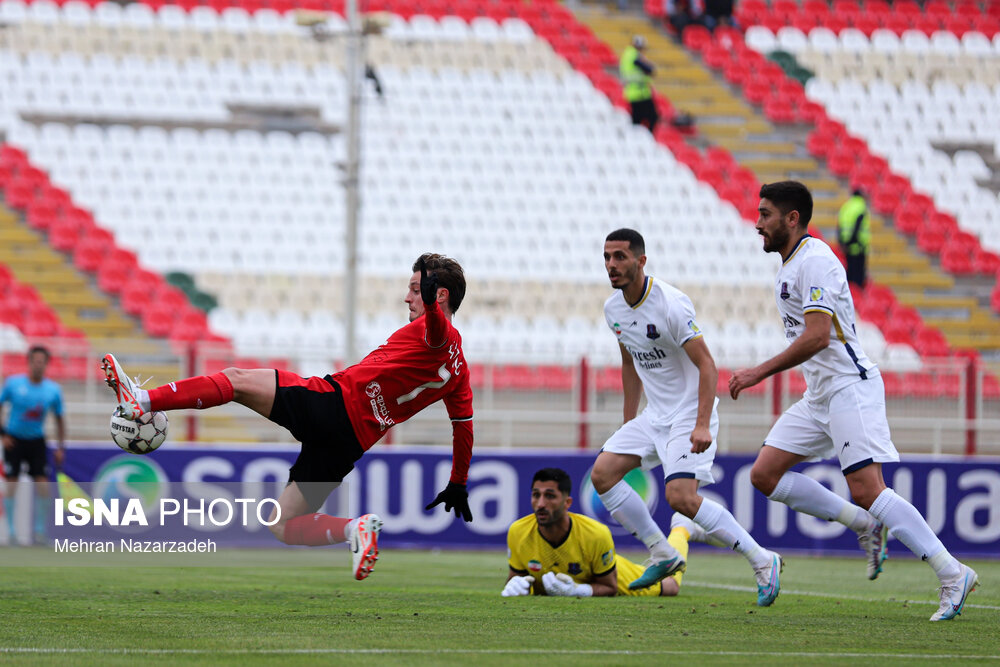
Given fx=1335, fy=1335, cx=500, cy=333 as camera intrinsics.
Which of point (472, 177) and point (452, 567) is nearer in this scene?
point (452, 567)

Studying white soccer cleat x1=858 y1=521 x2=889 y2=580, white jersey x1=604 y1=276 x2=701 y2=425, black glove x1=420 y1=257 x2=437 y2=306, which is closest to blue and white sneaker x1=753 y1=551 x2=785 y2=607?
white soccer cleat x1=858 y1=521 x2=889 y2=580

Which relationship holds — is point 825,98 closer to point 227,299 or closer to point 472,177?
point 472,177

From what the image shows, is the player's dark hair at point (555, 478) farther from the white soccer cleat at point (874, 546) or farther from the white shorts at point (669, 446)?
the white soccer cleat at point (874, 546)

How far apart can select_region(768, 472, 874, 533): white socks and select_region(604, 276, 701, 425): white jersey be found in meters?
A: 0.74

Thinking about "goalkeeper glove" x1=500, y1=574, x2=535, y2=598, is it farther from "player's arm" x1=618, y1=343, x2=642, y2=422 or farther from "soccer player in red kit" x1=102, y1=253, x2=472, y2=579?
"soccer player in red kit" x1=102, y1=253, x2=472, y2=579

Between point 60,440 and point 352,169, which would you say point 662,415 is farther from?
point 352,169

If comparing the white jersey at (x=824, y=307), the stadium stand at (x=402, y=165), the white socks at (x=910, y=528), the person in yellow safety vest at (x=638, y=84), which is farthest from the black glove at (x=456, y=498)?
the person in yellow safety vest at (x=638, y=84)

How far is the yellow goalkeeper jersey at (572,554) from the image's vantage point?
8.43m

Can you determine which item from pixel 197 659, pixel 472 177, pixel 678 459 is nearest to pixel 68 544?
pixel 678 459

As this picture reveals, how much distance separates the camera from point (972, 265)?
2441 centimetres

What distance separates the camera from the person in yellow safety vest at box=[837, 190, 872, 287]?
21781 mm

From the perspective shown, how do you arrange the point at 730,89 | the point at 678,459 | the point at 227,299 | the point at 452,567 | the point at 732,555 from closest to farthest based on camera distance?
the point at 678,459 → the point at 452,567 → the point at 732,555 → the point at 227,299 → the point at 730,89

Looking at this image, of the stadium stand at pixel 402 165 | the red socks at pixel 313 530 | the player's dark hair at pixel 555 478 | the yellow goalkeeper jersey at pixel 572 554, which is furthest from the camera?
the stadium stand at pixel 402 165

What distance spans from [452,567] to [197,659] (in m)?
7.00
